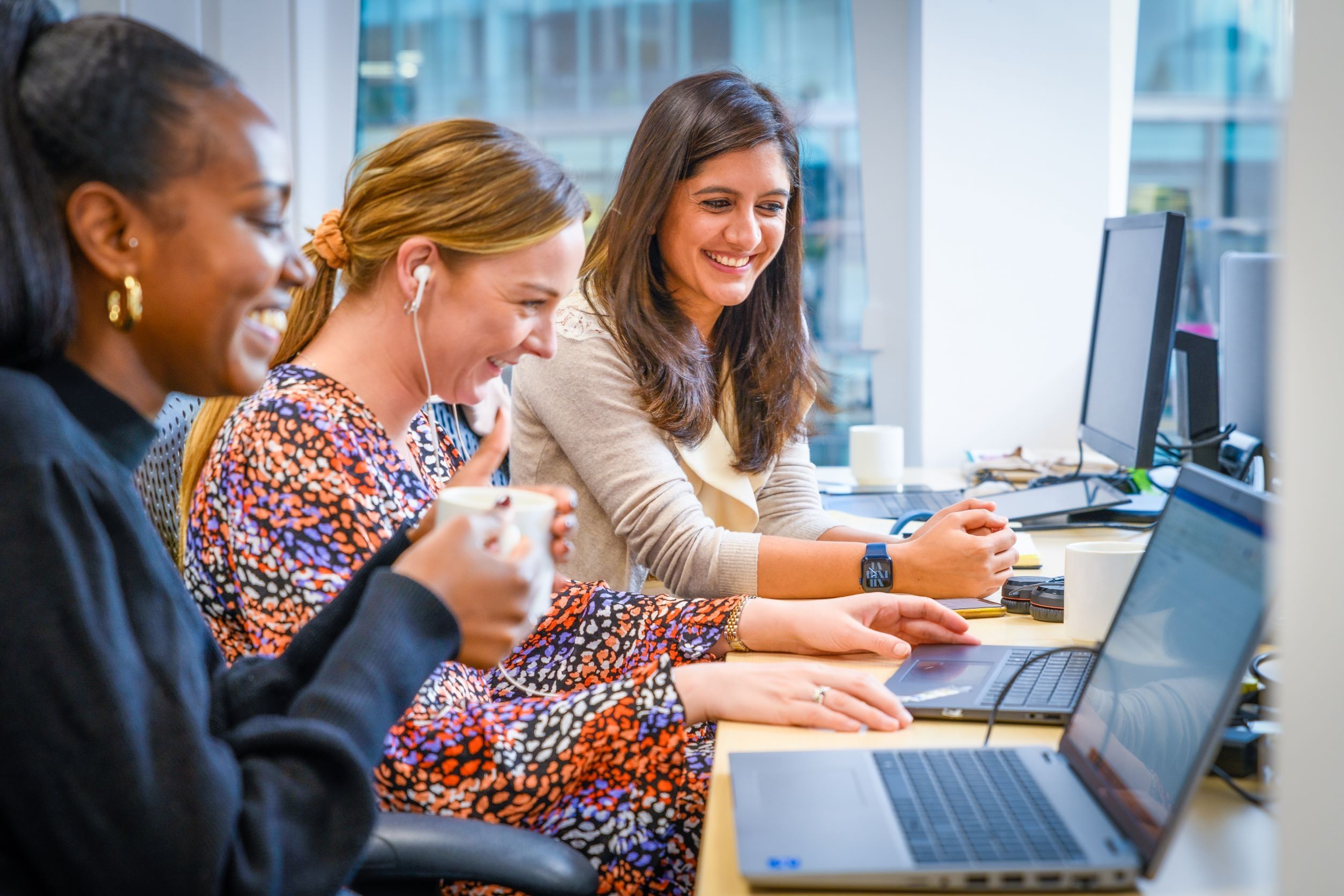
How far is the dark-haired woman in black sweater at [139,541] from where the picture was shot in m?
0.62

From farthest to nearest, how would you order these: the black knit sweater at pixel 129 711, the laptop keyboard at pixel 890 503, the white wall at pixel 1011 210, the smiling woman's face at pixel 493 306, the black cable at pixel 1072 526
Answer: the white wall at pixel 1011 210, the laptop keyboard at pixel 890 503, the black cable at pixel 1072 526, the smiling woman's face at pixel 493 306, the black knit sweater at pixel 129 711

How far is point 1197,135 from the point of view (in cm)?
442

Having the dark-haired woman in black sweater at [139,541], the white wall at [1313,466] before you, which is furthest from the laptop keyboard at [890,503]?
the white wall at [1313,466]

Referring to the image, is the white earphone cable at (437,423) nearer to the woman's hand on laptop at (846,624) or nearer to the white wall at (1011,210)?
the woman's hand on laptop at (846,624)

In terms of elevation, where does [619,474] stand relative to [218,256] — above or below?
below

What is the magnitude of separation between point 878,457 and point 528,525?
6.05ft

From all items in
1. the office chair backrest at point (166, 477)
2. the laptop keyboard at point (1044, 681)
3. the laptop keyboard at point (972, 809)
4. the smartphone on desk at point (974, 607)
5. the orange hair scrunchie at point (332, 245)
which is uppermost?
the orange hair scrunchie at point (332, 245)

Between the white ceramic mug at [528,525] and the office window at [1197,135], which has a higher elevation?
the office window at [1197,135]

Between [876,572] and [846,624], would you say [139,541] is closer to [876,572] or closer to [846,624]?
[846,624]

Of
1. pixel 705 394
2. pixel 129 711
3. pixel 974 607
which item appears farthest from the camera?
pixel 705 394

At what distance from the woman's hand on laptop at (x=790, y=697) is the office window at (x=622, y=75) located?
2716 millimetres

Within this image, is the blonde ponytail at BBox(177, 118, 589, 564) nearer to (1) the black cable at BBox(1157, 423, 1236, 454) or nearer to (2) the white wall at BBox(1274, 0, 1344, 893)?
(2) the white wall at BBox(1274, 0, 1344, 893)

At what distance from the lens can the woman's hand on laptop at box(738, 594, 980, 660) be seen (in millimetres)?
1226

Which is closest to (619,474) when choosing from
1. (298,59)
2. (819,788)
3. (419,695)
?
(419,695)
